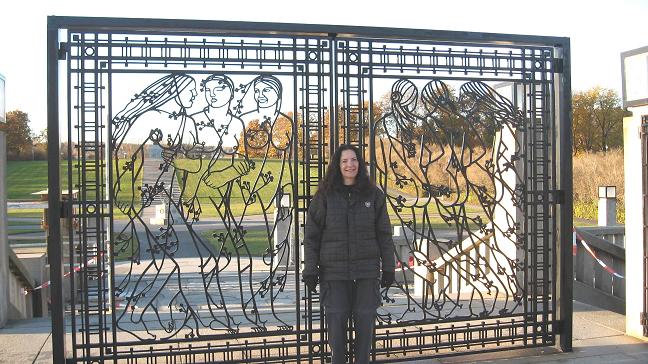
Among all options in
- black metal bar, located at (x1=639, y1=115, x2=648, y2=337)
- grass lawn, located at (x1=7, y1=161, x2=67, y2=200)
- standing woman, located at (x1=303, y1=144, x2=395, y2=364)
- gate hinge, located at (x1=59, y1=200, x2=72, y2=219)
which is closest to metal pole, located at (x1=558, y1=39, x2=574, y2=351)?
black metal bar, located at (x1=639, y1=115, x2=648, y2=337)

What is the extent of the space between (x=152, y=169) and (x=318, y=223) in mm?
1774

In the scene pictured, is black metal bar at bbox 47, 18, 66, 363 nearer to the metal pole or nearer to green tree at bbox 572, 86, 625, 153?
the metal pole

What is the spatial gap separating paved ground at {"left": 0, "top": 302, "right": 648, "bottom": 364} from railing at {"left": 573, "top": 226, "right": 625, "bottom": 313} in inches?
92.5

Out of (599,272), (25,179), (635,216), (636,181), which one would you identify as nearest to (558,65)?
(636,181)

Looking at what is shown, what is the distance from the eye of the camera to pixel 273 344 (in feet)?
15.6

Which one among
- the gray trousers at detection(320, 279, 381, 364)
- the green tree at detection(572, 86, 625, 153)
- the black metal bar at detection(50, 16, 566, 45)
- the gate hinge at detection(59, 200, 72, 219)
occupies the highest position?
the green tree at detection(572, 86, 625, 153)

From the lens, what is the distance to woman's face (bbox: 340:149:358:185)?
4098 mm

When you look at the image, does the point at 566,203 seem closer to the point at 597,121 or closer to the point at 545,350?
the point at 545,350

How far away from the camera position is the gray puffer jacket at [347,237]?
4059 mm

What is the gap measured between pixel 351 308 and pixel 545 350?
217cm

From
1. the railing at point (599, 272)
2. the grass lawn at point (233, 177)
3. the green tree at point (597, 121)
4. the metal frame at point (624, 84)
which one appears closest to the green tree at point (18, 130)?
the grass lawn at point (233, 177)

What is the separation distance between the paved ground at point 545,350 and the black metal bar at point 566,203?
23 cm

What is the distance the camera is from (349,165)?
410 centimetres

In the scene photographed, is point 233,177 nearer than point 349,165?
No
